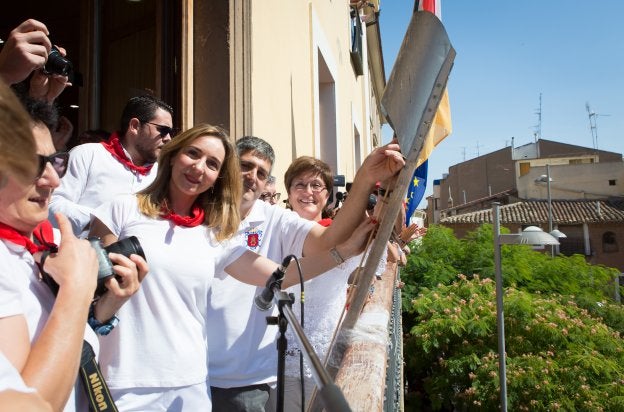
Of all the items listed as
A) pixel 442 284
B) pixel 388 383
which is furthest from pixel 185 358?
pixel 442 284

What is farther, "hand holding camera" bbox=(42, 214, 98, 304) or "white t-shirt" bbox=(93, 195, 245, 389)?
"white t-shirt" bbox=(93, 195, 245, 389)

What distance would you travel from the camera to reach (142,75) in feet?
14.3

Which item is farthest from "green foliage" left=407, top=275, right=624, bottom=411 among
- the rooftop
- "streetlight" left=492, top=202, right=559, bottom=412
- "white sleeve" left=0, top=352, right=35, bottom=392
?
the rooftop

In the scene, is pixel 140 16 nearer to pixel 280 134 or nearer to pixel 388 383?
pixel 280 134

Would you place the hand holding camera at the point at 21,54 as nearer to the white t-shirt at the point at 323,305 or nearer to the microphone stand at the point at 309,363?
the microphone stand at the point at 309,363

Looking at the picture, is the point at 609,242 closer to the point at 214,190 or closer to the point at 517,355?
the point at 517,355

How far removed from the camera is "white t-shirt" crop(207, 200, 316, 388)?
2.15 m

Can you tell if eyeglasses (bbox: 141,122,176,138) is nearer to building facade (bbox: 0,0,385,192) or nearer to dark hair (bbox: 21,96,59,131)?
building facade (bbox: 0,0,385,192)

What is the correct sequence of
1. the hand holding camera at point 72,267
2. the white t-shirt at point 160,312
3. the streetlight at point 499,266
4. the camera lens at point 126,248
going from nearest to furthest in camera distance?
the hand holding camera at point 72,267, the camera lens at point 126,248, the white t-shirt at point 160,312, the streetlight at point 499,266

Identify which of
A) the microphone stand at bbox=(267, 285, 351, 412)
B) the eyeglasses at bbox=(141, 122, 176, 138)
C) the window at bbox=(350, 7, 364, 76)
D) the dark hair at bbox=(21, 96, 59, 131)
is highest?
the window at bbox=(350, 7, 364, 76)

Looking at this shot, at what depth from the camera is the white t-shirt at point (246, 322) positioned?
2.15m

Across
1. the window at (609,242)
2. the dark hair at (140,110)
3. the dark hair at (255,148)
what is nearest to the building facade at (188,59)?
the dark hair at (140,110)

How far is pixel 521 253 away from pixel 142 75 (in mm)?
8742

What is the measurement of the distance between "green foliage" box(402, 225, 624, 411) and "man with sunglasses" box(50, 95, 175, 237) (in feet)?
18.0
